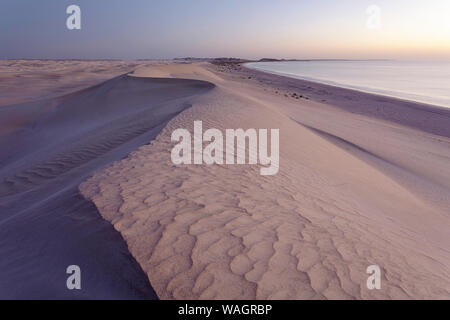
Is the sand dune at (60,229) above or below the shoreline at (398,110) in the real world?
below

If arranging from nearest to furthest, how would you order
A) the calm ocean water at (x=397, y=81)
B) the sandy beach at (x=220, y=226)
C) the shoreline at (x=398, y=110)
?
the sandy beach at (x=220, y=226), the shoreline at (x=398, y=110), the calm ocean water at (x=397, y=81)

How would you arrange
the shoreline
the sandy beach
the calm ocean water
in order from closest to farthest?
1. the sandy beach
2. the shoreline
3. the calm ocean water

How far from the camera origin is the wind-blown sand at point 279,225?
2.12 metres

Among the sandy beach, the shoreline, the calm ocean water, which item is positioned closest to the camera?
the sandy beach

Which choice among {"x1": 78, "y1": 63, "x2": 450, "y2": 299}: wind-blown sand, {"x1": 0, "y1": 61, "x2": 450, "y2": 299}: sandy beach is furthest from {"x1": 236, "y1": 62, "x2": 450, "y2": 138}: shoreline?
{"x1": 78, "y1": 63, "x2": 450, "y2": 299}: wind-blown sand

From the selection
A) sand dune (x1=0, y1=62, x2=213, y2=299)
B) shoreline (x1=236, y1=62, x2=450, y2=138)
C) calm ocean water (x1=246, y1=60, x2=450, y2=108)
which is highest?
calm ocean water (x1=246, y1=60, x2=450, y2=108)

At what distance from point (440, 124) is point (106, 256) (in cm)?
1366

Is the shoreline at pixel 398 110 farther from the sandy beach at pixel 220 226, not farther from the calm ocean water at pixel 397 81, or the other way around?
the sandy beach at pixel 220 226

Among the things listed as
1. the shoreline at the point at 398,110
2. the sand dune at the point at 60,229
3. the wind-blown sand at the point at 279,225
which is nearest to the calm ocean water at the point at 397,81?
the shoreline at the point at 398,110

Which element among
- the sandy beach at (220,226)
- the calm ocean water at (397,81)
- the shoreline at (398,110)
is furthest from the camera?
the calm ocean water at (397,81)

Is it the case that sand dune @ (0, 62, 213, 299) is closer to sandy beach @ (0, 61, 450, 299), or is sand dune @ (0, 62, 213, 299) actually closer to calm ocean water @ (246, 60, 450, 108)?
sandy beach @ (0, 61, 450, 299)

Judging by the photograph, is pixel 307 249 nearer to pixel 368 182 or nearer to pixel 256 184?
pixel 256 184

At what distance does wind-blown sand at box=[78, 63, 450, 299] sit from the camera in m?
2.12

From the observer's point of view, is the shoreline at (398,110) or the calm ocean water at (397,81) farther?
the calm ocean water at (397,81)
